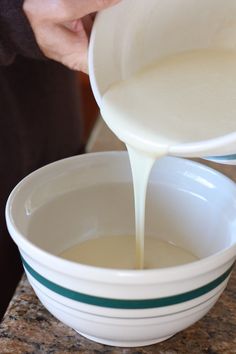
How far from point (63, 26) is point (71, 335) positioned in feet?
1.26

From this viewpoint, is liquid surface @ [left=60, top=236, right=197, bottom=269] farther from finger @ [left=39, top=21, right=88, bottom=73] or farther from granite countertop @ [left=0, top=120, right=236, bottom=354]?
finger @ [left=39, top=21, right=88, bottom=73]

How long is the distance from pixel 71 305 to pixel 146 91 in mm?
282

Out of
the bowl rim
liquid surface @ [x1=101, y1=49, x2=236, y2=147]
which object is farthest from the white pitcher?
the bowl rim

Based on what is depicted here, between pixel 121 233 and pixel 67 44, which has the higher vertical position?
pixel 67 44

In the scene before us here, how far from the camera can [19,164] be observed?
103cm

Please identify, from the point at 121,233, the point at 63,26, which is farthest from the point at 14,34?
the point at 121,233

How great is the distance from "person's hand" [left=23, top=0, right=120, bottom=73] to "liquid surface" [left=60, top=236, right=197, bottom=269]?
0.79ft

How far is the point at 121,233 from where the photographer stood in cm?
85

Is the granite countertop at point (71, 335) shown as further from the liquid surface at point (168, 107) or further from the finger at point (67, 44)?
the finger at point (67, 44)

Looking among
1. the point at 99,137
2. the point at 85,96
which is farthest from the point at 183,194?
the point at 85,96

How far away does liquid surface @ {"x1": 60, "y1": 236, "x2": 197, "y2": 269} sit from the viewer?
2.57 ft

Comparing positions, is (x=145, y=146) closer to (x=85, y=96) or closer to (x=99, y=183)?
(x=99, y=183)

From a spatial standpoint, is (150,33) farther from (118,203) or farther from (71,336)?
(71,336)

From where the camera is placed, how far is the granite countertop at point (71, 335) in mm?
674
